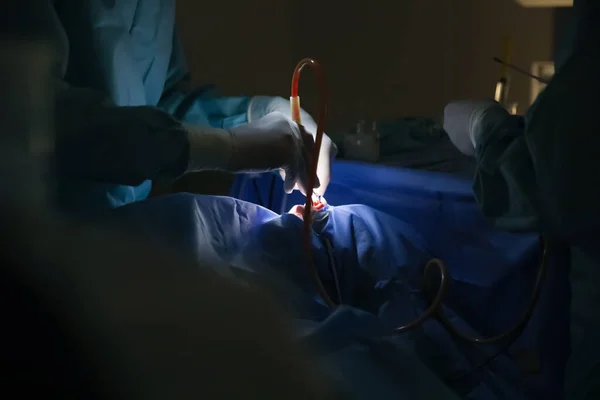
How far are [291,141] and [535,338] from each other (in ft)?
1.70

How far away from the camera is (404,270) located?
953 millimetres

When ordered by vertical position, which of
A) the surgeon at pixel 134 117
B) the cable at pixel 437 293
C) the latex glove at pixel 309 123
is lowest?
the cable at pixel 437 293

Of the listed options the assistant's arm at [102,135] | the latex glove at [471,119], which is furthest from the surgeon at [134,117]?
the latex glove at [471,119]

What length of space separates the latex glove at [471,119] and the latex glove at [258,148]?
0.26 metres

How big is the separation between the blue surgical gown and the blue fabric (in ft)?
0.30

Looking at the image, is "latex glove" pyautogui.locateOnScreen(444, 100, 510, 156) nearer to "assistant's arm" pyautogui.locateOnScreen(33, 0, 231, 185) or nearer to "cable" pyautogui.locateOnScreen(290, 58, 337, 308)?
"cable" pyautogui.locateOnScreen(290, 58, 337, 308)

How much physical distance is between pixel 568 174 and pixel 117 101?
0.69 meters

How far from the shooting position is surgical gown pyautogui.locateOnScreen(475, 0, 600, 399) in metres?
0.62

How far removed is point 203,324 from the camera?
43 cm

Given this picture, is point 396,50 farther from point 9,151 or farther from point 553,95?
point 9,151

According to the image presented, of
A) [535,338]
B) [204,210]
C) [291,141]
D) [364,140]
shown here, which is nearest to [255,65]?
[364,140]

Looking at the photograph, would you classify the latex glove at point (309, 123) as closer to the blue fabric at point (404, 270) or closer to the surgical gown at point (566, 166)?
the blue fabric at point (404, 270)

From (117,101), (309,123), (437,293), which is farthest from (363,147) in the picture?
(117,101)

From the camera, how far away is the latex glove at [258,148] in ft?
2.67
